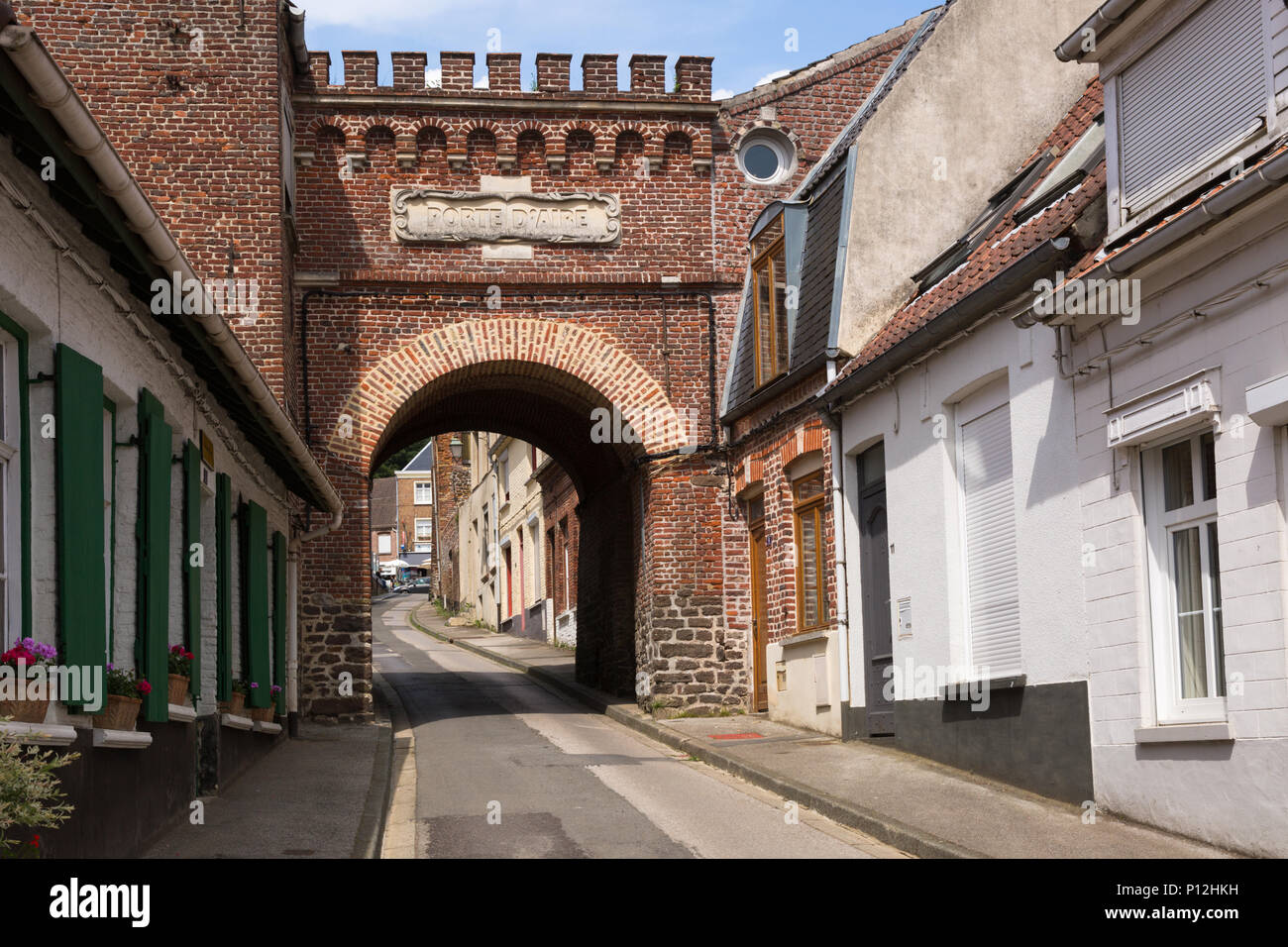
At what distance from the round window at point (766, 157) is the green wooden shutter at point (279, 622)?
7.67 m

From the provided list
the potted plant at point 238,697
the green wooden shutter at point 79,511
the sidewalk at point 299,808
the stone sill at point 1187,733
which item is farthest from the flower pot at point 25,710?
the stone sill at point 1187,733

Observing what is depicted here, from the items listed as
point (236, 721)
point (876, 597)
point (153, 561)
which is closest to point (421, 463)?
point (876, 597)

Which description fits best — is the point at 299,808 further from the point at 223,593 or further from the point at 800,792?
the point at 800,792

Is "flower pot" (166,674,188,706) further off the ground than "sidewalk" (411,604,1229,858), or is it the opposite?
"flower pot" (166,674,188,706)

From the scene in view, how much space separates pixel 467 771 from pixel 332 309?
709 centimetres

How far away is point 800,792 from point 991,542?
2.59 meters

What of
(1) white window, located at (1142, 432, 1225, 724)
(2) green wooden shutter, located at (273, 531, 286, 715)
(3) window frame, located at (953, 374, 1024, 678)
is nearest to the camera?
(1) white window, located at (1142, 432, 1225, 724)

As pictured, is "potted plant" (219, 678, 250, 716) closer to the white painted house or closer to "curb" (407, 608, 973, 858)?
"curb" (407, 608, 973, 858)

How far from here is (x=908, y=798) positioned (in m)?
11.4

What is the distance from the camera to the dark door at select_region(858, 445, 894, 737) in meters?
15.0

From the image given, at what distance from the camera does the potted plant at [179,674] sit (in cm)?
1079

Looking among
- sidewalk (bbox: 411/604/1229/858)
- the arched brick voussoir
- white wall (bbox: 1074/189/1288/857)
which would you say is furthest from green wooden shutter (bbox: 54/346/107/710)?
the arched brick voussoir

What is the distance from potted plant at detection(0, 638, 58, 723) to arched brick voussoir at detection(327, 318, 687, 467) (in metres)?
11.7

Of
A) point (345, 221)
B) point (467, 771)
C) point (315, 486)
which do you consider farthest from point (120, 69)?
point (467, 771)
